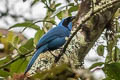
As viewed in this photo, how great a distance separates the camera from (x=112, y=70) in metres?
2.50

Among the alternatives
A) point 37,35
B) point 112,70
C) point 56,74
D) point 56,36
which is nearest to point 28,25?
point 37,35

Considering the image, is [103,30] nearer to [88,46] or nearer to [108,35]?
[108,35]

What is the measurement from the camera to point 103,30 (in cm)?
282

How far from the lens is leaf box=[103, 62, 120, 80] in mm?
2467

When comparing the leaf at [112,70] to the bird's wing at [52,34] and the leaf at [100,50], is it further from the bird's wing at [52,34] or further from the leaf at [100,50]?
the bird's wing at [52,34]

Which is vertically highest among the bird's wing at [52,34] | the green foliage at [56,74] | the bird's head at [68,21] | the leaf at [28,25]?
the bird's head at [68,21]

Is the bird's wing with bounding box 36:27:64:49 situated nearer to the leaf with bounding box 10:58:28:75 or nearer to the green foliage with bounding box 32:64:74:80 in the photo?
the leaf with bounding box 10:58:28:75

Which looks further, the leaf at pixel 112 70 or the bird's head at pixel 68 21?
the bird's head at pixel 68 21

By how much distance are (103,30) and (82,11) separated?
0.28 metres

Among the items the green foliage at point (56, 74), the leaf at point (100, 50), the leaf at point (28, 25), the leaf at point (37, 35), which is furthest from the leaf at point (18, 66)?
the green foliage at point (56, 74)

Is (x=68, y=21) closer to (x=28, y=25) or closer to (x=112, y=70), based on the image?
(x=28, y=25)

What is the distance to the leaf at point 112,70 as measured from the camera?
247 cm

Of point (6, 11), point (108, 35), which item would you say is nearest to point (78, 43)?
point (108, 35)

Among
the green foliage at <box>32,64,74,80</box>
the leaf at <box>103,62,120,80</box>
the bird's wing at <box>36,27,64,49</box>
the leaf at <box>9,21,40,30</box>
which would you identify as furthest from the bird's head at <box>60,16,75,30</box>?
the green foliage at <box>32,64,74,80</box>
